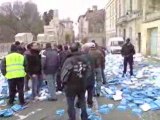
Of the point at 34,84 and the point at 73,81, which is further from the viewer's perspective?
the point at 34,84

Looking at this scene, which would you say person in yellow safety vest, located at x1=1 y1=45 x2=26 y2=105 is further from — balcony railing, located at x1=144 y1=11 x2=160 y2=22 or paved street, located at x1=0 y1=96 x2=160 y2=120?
balcony railing, located at x1=144 y1=11 x2=160 y2=22

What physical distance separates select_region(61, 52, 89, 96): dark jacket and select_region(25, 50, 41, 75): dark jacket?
4.62 meters

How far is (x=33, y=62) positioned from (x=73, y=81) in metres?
4.80

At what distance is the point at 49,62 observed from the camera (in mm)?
12844

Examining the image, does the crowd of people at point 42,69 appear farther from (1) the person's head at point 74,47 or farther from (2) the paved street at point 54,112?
(2) the paved street at point 54,112

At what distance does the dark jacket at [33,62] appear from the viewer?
12664 millimetres

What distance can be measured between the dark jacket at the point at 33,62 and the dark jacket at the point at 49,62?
205 mm

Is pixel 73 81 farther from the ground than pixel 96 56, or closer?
closer

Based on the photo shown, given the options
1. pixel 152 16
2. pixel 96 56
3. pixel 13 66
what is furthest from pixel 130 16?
pixel 13 66

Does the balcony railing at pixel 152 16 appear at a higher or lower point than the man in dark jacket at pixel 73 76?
higher

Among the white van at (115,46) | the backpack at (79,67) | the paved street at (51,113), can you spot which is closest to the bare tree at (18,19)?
the white van at (115,46)

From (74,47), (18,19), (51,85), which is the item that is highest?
(18,19)

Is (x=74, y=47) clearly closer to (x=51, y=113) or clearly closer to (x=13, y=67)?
(x=51, y=113)

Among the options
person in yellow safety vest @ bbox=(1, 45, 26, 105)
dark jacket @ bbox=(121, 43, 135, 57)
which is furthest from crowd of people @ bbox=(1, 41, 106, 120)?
dark jacket @ bbox=(121, 43, 135, 57)
